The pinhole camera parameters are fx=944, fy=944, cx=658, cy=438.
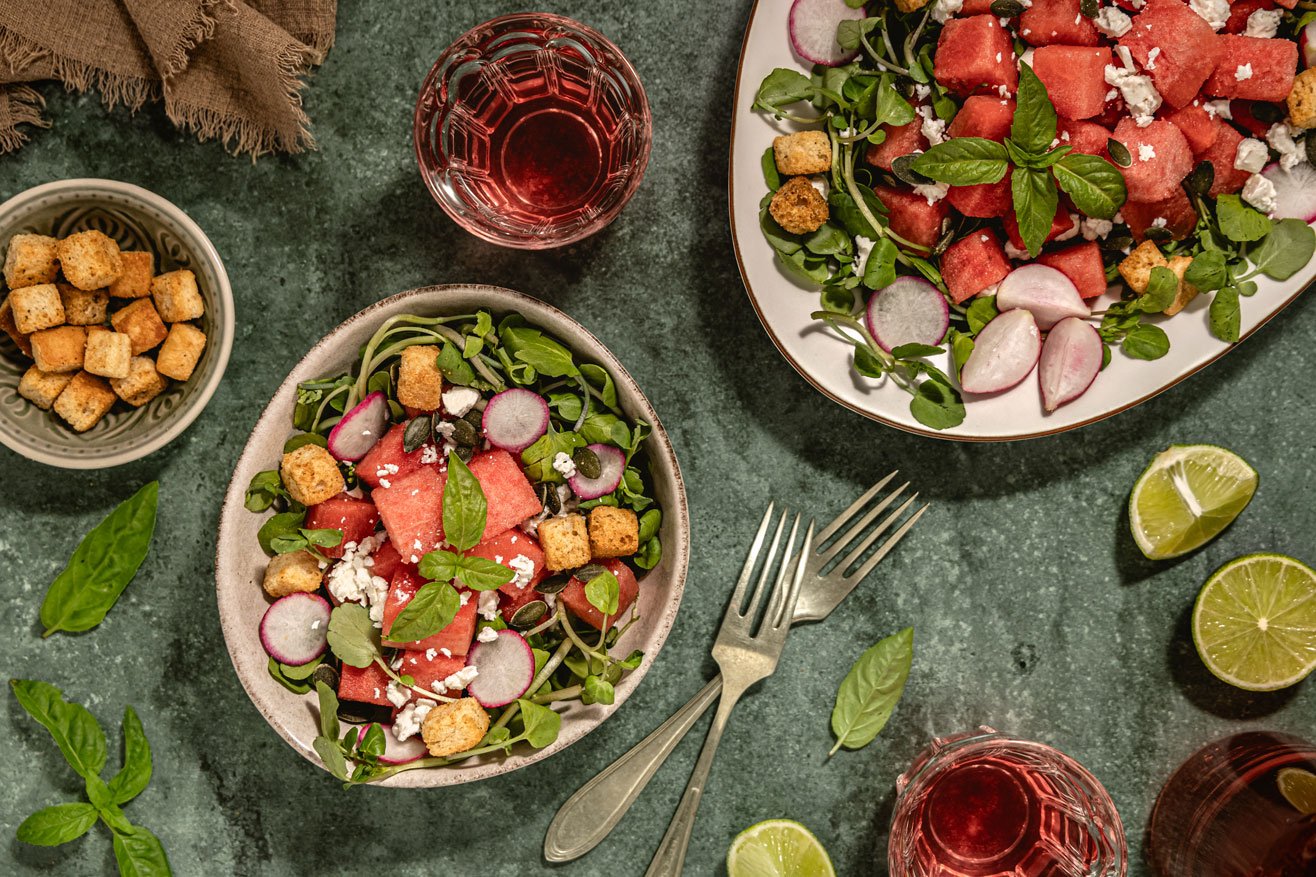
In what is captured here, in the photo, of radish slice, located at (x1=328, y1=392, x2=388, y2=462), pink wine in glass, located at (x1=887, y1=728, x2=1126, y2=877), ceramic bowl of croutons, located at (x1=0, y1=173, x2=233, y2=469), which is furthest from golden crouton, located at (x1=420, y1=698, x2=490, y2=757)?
pink wine in glass, located at (x1=887, y1=728, x2=1126, y2=877)

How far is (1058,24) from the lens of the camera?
1.61 metres

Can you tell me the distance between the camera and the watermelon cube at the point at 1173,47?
5.19 feet

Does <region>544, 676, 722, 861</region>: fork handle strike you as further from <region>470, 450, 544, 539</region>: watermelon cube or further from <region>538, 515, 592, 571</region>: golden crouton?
<region>470, 450, 544, 539</region>: watermelon cube

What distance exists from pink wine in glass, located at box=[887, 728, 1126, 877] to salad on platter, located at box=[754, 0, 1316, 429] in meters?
0.69

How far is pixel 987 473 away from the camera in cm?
192

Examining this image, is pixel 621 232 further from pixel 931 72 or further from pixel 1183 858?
pixel 1183 858

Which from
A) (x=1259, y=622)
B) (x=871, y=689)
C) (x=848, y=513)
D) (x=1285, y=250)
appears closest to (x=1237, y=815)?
(x=1259, y=622)

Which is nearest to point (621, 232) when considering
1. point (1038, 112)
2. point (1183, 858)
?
point (1038, 112)

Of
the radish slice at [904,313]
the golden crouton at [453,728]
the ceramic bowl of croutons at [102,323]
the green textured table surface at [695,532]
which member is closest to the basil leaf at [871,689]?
the green textured table surface at [695,532]

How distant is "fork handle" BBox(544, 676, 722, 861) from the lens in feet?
6.17

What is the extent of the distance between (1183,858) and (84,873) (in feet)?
7.38

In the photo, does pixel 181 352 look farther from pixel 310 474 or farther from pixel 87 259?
pixel 310 474

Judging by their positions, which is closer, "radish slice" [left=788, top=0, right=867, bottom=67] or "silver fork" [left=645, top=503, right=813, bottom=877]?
"radish slice" [left=788, top=0, right=867, bottom=67]

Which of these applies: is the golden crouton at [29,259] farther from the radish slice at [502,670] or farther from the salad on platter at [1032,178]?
the salad on platter at [1032,178]
